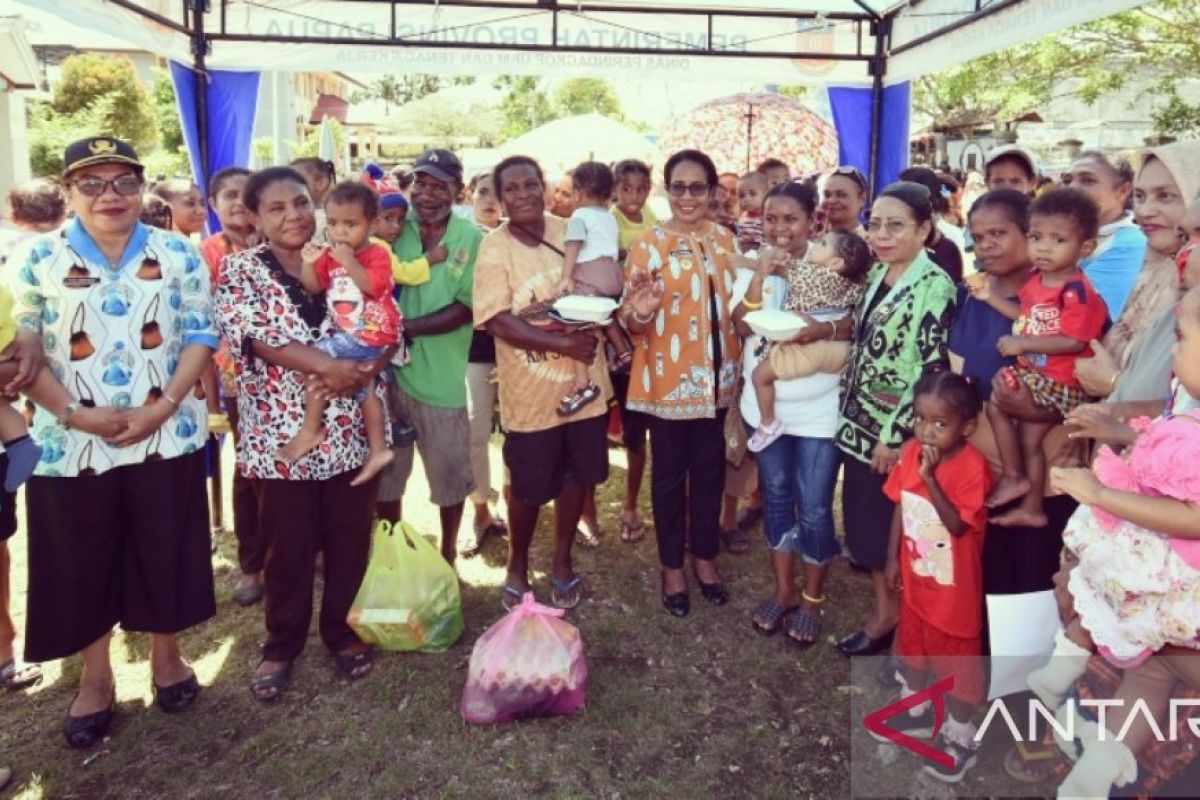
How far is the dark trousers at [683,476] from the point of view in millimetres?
3676

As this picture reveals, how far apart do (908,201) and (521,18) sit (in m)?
4.67

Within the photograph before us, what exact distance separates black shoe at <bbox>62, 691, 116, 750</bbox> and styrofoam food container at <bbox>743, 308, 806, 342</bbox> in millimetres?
2769

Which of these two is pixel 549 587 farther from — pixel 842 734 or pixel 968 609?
pixel 968 609

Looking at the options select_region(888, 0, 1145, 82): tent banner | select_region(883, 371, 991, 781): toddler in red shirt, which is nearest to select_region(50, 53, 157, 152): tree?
select_region(888, 0, 1145, 82): tent banner

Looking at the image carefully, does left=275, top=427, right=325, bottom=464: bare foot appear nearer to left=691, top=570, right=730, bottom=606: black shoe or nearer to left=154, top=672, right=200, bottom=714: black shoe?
left=154, top=672, right=200, bottom=714: black shoe

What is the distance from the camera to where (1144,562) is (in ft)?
6.24

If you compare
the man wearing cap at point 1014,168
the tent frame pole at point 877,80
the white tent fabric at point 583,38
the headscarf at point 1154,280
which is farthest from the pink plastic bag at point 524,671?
the tent frame pole at point 877,80

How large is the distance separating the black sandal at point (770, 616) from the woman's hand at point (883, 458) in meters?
0.92

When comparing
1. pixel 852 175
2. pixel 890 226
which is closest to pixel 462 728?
pixel 890 226

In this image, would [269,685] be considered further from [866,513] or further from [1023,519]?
[1023,519]

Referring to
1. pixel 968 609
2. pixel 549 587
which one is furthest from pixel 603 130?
pixel 968 609

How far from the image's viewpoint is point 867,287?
320cm

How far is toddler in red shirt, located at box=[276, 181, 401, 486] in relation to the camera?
9.79 ft

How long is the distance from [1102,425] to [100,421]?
2.99 meters
